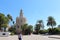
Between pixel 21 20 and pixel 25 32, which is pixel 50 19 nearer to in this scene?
pixel 21 20

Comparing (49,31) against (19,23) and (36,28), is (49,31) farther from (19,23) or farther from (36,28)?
(19,23)

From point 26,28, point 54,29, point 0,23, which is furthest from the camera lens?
point 54,29

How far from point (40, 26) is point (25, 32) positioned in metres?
26.4

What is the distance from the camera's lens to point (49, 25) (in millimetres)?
93750

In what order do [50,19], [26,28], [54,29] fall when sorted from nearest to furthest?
[26,28]
[54,29]
[50,19]

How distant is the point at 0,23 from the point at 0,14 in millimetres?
3952

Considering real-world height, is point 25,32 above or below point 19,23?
below

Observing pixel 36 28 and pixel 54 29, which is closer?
pixel 54 29

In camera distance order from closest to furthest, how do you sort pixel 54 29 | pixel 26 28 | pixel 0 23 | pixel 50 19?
pixel 0 23 → pixel 26 28 → pixel 54 29 → pixel 50 19

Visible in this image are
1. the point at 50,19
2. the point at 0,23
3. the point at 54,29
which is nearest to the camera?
the point at 0,23

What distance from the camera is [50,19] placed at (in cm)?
9262

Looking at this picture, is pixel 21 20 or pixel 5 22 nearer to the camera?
pixel 5 22

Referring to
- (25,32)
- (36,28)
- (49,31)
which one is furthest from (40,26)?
(25,32)

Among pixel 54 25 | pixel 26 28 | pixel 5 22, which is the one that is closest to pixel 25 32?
pixel 26 28
